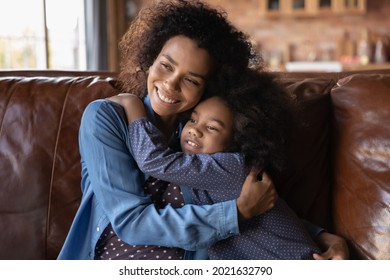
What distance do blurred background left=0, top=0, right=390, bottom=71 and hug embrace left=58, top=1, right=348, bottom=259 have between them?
128 inches

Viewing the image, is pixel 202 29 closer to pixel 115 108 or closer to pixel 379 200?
pixel 115 108

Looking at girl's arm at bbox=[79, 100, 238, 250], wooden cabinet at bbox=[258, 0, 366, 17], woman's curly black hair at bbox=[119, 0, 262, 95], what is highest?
wooden cabinet at bbox=[258, 0, 366, 17]

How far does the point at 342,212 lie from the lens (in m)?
1.55

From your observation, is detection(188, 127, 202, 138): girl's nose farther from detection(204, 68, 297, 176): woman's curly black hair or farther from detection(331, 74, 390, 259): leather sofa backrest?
detection(331, 74, 390, 259): leather sofa backrest

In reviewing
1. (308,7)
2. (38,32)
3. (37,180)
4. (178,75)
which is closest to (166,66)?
(178,75)

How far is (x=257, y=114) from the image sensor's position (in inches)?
55.1

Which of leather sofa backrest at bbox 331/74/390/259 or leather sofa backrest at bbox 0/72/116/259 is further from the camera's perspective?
leather sofa backrest at bbox 0/72/116/259

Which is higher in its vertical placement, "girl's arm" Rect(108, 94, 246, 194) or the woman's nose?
the woman's nose

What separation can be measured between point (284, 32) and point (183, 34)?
186 inches

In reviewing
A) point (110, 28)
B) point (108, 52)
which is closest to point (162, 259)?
point (108, 52)

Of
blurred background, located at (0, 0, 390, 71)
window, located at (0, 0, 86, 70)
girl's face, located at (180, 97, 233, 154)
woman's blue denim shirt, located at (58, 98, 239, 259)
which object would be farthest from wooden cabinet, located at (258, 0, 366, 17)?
woman's blue denim shirt, located at (58, 98, 239, 259)

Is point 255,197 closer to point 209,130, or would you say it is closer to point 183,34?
point 209,130

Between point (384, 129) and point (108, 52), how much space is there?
383 cm

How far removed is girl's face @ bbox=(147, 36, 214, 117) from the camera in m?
1.41
